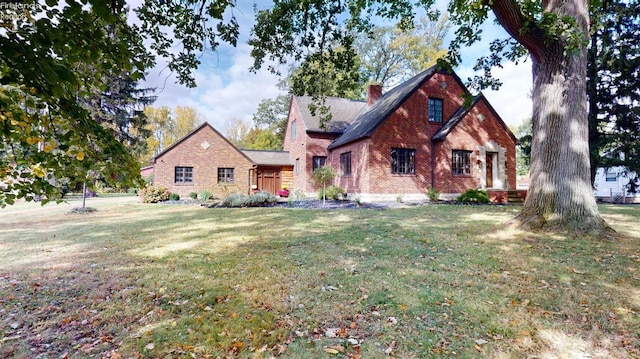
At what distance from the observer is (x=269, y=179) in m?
25.0

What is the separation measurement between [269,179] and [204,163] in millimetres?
5338

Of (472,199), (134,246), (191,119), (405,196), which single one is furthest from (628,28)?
(191,119)

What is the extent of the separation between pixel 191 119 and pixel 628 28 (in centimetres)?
4801

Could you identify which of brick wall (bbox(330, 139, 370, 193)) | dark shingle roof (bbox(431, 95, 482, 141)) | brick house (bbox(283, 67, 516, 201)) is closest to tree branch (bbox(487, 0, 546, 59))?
brick house (bbox(283, 67, 516, 201))

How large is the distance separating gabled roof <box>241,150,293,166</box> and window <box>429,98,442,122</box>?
464 inches

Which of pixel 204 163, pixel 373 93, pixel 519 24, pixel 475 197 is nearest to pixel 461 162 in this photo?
pixel 475 197

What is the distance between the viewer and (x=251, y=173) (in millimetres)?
23328

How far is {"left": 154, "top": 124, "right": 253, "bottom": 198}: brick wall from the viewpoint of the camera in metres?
20.9

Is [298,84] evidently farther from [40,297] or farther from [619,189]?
[619,189]

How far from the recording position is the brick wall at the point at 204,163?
2092 centimetres

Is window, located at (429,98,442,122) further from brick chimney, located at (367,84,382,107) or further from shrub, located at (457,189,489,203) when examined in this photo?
brick chimney, located at (367,84,382,107)

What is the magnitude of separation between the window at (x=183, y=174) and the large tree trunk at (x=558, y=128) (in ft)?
65.9

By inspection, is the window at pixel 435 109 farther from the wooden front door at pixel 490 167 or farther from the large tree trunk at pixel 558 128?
the large tree trunk at pixel 558 128

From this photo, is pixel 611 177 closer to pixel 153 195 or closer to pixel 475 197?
pixel 475 197
